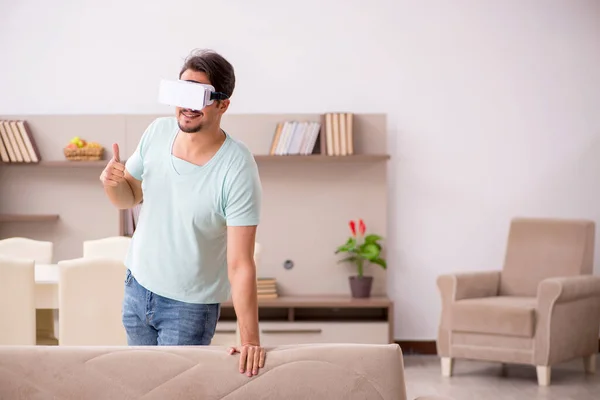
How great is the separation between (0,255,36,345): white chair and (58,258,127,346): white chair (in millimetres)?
214

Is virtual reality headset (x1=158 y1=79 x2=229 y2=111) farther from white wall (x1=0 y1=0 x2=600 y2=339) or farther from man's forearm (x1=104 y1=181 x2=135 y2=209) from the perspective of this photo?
white wall (x1=0 y1=0 x2=600 y2=339)

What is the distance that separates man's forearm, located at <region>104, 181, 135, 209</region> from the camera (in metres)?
2.67

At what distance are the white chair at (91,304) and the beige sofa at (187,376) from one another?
200 cm

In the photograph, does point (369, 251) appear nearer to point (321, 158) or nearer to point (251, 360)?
point (321, 158)

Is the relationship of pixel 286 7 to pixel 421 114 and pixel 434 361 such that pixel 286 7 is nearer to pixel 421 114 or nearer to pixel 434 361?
pixel 421 114

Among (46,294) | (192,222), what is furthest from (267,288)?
(192,222)

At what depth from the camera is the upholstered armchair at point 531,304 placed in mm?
5863

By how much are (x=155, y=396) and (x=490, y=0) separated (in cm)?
562

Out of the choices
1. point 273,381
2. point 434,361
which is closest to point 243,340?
point 273,381

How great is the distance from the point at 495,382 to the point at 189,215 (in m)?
3.90

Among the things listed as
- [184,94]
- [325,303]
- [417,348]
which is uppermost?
[184,94]

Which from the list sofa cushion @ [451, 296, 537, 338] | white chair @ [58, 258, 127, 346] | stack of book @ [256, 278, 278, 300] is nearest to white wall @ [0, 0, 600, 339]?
stack of book @ [256, 278, 278, 300]

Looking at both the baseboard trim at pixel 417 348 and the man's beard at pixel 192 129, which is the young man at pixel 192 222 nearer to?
the man's beard at pixel 192 129

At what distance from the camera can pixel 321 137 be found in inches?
267
